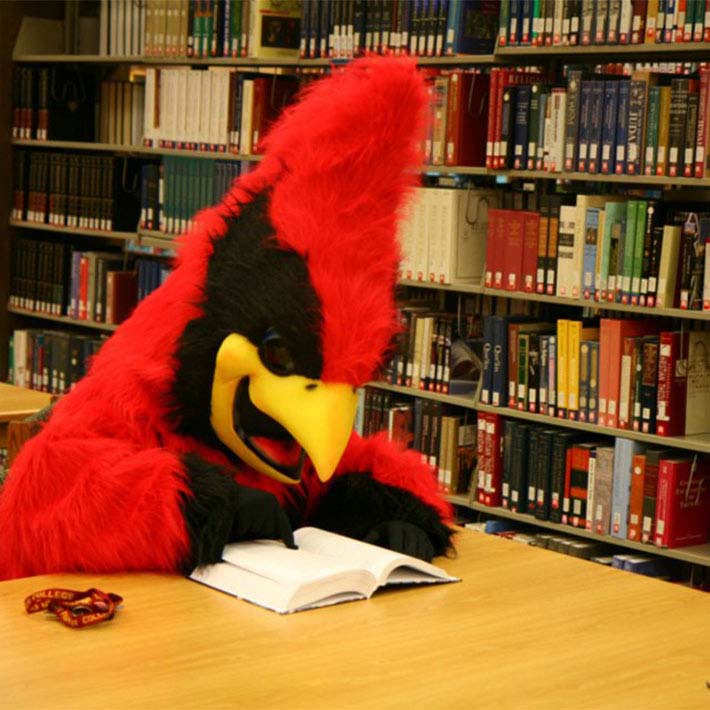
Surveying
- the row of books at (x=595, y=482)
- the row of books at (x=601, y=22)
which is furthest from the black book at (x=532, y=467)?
the row of books at (x=601, y=22)

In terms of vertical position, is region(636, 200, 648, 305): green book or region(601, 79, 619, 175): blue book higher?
region(601, 79, 619, 175): blue book

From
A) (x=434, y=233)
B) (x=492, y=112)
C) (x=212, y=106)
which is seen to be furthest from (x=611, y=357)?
(x=212, y=106)

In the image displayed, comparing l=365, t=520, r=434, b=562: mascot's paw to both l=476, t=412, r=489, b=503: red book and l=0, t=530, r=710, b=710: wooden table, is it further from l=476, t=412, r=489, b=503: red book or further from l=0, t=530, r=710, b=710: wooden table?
l=476, t=412, r=489, b=503: red book

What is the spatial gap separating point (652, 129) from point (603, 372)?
717 mm

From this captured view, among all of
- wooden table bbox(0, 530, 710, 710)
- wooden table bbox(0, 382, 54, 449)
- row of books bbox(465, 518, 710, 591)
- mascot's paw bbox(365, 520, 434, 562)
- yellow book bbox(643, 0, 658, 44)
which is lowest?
row of books bbox(465, 518, 710, 591)

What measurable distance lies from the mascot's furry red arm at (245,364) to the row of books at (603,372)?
2143mm

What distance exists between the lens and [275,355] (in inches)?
84.7

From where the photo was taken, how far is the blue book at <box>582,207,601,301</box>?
4.29m

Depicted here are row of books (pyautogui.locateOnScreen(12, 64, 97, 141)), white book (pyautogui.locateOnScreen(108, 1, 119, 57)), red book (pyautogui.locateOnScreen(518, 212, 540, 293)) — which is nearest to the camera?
red book (pyautogui.locateOnScreen(518, 212, 540, 293))

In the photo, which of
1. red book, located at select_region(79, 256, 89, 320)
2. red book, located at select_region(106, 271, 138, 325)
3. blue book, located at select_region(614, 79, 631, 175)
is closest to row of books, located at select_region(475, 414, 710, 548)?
blue book, located at select_region(614, 79, 631, 175)

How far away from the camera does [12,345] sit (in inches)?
253

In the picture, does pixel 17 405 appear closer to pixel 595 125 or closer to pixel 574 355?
pixel 574 355

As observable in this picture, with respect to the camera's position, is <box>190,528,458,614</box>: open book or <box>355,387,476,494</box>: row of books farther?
<box>355,387,476,494</box>: row of books

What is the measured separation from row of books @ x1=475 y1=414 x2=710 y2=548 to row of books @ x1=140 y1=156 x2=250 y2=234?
57.8 inches
